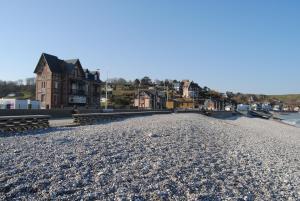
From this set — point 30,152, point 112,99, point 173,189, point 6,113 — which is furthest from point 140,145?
point 112,99

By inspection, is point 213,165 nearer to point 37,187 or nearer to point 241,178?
point 241,178

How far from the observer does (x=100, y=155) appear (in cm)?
1302

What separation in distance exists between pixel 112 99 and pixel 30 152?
9683 centimetres

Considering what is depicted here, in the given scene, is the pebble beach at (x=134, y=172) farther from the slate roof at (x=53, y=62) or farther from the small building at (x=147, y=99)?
the small building at (x=147, y=99)

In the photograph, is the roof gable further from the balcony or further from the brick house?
the balcony

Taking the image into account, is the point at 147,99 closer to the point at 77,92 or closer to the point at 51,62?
the point at 77,92

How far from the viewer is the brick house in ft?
233

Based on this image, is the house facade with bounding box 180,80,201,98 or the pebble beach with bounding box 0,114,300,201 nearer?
the pebble beach with bounding box 0,114,300,201

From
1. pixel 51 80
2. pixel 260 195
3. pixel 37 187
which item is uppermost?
pixel 51 80

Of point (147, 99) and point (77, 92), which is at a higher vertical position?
point (77, 92)

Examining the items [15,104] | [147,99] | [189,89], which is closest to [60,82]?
[15,104]

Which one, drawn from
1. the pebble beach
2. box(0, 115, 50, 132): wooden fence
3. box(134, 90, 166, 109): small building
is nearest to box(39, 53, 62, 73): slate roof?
box(134, 90, 166, 109): small building

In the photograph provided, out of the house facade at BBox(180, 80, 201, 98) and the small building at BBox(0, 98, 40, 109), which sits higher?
the house facade at BBox(180, 80, 201, 98)

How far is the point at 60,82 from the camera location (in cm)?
7344
